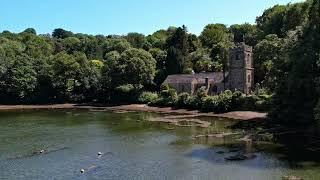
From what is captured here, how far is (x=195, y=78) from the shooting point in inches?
4166

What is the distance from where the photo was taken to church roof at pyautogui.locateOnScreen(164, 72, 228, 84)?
334ft

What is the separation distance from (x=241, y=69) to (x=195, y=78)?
12931 mm

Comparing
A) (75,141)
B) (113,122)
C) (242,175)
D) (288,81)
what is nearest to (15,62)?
(113,122)

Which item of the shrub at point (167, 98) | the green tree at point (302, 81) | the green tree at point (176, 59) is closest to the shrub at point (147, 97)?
the shrub at point (167, 98)

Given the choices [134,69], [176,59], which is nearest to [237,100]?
[134,69]

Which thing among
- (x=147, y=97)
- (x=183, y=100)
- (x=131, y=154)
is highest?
(x=147, y=97)

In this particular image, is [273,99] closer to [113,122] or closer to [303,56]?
[303,56]

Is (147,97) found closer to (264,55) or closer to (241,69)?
(241,69)

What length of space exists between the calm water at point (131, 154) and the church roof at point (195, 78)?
95.4 ft

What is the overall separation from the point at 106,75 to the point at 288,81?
60.9 meters

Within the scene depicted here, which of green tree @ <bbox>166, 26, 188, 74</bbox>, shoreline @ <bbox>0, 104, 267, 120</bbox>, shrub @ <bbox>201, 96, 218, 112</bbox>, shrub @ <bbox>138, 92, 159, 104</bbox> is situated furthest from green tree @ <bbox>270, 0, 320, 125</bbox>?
green tree @ <bbox>166, 26, 188, 74</bbox>

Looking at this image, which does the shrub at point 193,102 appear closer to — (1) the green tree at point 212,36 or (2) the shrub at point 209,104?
(2) the shrub at point 209,104

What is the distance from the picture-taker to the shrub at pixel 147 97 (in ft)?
338

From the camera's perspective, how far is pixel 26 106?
11119cm
